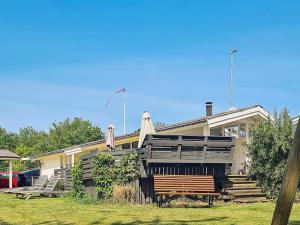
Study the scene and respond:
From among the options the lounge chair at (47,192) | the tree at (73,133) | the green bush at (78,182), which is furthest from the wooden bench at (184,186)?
the tree at (73,133)

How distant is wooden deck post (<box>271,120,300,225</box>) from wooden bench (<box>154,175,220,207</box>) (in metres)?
11.1

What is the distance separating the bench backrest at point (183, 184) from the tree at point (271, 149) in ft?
8.65

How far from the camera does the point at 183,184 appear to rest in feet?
47.4

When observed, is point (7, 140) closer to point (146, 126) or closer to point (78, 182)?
point (78, 182)

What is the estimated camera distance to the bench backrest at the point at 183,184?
1423 cm

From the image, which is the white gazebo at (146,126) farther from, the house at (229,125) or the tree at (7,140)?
the tree at (7,140)

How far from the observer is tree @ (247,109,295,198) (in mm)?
16062

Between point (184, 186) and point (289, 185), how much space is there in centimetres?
1162

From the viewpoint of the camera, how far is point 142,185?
15.2m

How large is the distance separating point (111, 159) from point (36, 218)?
5313 millimetres

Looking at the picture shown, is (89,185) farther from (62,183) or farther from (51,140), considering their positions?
(51,140)

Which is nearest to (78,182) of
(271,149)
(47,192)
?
(47,192)

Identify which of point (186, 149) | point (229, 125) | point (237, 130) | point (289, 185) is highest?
point (229, 125)

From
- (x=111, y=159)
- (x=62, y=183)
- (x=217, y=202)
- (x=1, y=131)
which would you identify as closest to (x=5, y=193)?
(x=62, y=183)
